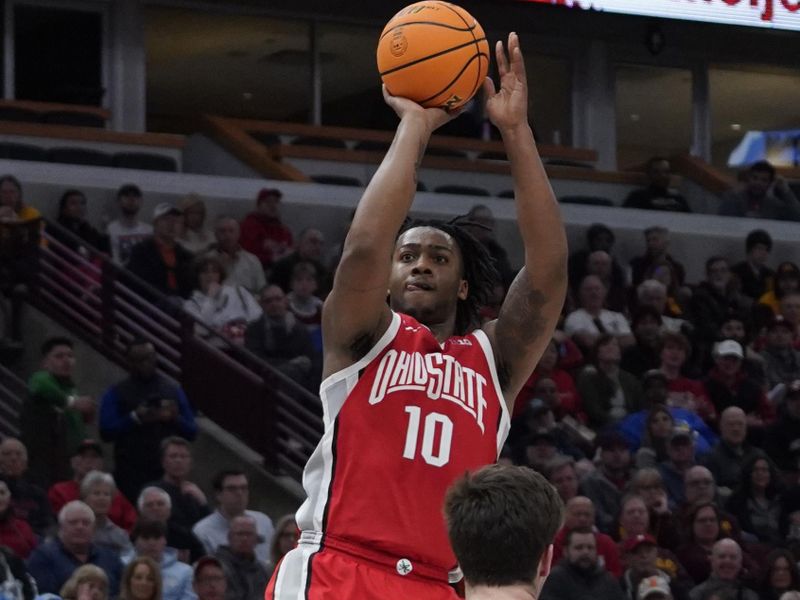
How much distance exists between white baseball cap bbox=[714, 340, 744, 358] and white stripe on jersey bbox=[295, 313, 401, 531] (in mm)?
9599

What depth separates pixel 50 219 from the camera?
46.0ft

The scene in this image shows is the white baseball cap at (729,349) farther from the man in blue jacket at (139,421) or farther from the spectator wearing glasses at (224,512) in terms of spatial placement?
the spectator wearing glasses at (224,512)

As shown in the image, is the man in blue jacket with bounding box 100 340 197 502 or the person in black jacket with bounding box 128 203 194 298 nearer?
the man in blue jacket with bounding box 100 340 197 502

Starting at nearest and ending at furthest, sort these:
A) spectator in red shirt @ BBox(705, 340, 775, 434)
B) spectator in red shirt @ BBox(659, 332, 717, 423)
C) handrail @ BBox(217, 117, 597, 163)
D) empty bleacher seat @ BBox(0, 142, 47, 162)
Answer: spectator in red shirt @ BBox(659, 332, 717, 423) < spectator in red shirt @ BBox(705, 340, 775, 434) < empty bleacher seat @ BBox(0, 142, 47, 162) < handrail @ BBox(217, 117, 597, 163)

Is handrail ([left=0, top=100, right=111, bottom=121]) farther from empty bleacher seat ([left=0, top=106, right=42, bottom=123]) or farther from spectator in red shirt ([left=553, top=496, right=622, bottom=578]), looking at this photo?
spectator in red shirt ([left=553, top=496, right=622, bottom=578])

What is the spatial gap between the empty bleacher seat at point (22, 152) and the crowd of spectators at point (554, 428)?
1246mm

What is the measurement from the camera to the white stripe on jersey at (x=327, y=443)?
195 inches

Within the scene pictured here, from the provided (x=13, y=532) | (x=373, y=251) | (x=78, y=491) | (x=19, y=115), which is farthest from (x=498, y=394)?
(x=19, y=115)

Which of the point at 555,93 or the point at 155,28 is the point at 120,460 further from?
the point at 555,93

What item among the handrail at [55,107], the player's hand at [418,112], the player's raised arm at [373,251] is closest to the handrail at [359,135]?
the handrail at [55,107]

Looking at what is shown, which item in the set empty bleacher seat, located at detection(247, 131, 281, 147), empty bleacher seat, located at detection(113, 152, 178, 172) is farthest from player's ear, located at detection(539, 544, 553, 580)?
empty bleacher seat, located at detection(247, 131, 281, 147)

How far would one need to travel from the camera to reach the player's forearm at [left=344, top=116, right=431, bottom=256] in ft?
15.8

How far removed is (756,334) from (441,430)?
10.9 metres

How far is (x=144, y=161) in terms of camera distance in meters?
16.1
